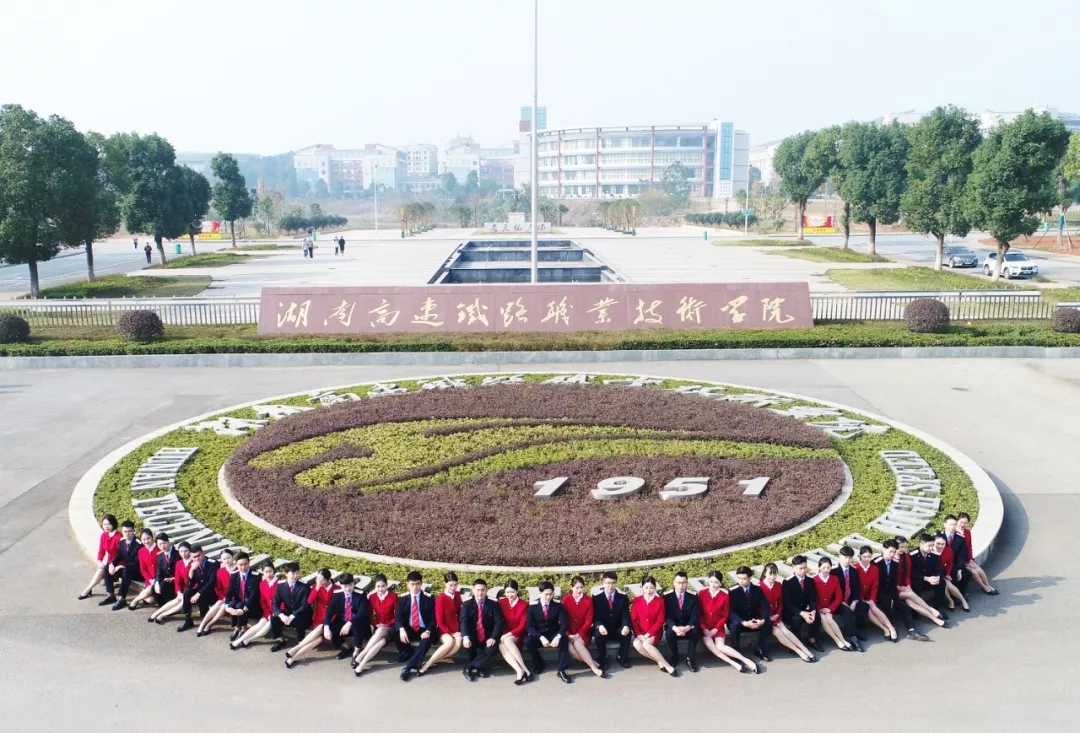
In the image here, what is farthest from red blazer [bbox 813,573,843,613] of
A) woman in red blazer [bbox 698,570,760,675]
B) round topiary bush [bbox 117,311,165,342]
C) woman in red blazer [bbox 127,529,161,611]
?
round topiary bush [bbox 117,311,165,342]

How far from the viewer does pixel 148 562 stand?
728cm

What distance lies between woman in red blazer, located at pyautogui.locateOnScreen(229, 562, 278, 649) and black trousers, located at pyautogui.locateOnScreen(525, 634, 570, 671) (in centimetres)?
187

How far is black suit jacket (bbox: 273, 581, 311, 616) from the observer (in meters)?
6.66

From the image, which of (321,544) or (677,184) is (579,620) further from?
(677,184)

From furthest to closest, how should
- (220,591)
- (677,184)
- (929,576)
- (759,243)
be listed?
1. (677,184)
2. (759,243)
3. (929,576)
4. (220,591)

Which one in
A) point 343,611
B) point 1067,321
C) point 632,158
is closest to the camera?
point 343,611

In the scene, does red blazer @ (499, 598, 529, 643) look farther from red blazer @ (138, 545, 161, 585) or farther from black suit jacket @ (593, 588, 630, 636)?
red blazer @ (138, 545, 161, 585)

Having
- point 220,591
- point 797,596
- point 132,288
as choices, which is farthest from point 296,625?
point 132,288

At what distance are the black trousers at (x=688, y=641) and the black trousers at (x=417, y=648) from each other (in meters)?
1.62

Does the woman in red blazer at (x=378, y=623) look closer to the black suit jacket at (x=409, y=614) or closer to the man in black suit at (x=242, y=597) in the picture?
the black suit jacket at (x=409, y=614)

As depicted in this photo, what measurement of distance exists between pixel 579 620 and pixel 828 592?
1815 millimetres

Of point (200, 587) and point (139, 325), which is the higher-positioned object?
point (139, 325)

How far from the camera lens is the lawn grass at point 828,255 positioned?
120ft

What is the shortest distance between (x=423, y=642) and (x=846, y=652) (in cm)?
297
